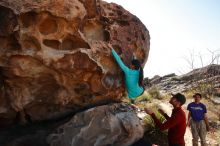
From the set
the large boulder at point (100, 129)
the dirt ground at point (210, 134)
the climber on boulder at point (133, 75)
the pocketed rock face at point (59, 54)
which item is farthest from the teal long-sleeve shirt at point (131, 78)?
the dirt ground at point (210, 134)

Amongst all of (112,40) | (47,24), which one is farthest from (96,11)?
(47,24)

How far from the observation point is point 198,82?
70.8 feet

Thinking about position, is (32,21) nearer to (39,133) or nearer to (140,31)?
(39,133)

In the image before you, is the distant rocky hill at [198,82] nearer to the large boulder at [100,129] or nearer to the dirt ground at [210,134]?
the dirt ground at [210,134]

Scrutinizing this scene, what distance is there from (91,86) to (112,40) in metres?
1.07

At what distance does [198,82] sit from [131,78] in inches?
600

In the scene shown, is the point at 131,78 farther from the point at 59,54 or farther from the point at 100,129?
the point at 59,54

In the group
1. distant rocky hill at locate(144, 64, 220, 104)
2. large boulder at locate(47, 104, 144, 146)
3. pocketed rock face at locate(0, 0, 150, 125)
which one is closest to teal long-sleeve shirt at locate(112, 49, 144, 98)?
pocketed rock face at locate(0, 0, 150, 125)

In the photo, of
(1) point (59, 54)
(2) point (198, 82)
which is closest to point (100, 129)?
(1) point (59, 54)

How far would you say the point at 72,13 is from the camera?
623 cm

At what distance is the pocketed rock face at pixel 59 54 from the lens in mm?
5980

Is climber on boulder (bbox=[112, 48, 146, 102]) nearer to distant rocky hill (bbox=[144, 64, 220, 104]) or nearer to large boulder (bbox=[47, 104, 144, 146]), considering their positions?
large boulder (bbox=[47, 104, 144, 146])

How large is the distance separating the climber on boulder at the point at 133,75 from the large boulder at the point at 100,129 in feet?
1.77

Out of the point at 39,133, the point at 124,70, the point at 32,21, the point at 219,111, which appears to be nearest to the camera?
the point at 32,21
